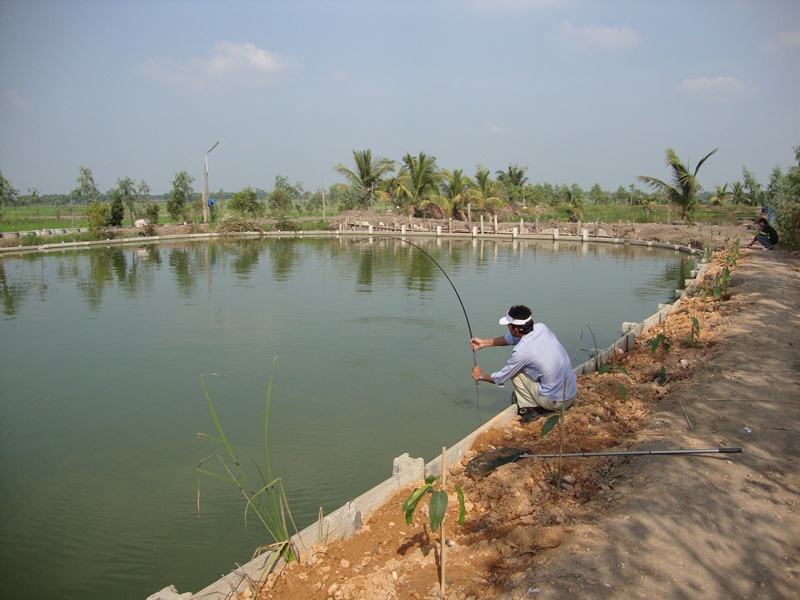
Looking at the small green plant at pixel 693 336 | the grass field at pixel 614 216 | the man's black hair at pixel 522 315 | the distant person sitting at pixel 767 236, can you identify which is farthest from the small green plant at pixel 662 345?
the grass field at pixel 614 216

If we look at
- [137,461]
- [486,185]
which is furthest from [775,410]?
[486,185]

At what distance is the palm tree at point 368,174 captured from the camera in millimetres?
32753

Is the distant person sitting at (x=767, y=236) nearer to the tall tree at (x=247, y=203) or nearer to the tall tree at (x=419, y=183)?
the tall tree at (x=419, y=183)

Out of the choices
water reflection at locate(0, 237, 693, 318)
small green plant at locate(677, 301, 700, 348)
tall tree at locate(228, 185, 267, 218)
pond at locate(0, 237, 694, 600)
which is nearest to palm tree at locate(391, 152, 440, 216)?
water reflection at locate(0, 237, 693, 318)

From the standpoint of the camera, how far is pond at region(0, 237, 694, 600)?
3869 mm

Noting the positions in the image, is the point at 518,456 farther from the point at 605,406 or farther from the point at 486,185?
the point at 486,185

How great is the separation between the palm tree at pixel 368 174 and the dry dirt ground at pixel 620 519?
29495 mm

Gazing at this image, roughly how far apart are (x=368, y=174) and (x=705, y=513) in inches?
1244

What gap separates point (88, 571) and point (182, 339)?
542cm

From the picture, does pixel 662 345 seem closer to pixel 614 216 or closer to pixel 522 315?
pixel 522 315

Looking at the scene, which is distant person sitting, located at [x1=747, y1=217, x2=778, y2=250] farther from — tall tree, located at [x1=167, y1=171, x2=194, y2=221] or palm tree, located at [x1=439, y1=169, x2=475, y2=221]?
tall tree, located at [x1=167, y1=171, x2=194, y2=221]

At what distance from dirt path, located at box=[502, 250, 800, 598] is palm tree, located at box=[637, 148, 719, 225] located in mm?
16766

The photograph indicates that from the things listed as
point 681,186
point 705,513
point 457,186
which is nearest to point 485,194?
point 457,186

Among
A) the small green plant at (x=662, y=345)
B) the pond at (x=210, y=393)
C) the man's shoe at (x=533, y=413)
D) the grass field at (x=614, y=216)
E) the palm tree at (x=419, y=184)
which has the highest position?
the palm tree at (x=419, y=184)
